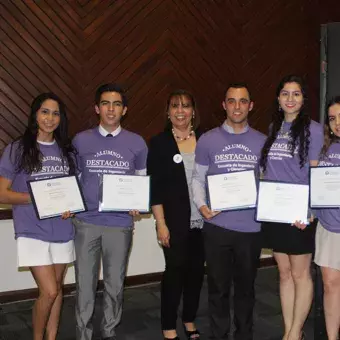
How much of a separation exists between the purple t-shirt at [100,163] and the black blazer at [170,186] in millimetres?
155

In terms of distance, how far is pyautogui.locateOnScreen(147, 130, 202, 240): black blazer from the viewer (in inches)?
118

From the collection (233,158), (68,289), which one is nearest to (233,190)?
(233,158)

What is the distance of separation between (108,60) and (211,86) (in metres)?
1.07

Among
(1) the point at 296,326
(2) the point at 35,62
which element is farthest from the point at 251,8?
(1) the point at 296,326

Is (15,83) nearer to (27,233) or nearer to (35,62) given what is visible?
(35,62)

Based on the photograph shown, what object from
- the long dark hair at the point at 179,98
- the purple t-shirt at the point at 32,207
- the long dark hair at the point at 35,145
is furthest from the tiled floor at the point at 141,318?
the long dark hair at the point at 179,98

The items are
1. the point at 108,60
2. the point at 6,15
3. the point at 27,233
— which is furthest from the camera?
the point at 108,60

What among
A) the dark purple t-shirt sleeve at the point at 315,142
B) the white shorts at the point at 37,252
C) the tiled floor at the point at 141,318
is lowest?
the tiled floor at the point at 141,318

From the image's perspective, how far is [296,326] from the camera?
9.41 feet

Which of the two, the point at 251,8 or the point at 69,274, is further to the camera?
the point at 251,8

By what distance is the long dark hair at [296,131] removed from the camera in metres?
2.67

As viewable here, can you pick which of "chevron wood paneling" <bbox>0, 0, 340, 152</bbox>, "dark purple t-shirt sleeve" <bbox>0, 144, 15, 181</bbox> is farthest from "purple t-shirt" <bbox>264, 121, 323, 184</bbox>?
"chevron wood paneling" <bbox>0, 0, 340, 152</bbox>

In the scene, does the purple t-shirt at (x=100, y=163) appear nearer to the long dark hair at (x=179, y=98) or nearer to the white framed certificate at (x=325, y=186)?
the long dark hair at (x=179, y=98)

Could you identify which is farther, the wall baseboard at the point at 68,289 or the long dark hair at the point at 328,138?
the wall baseboard at the point at 68,289
